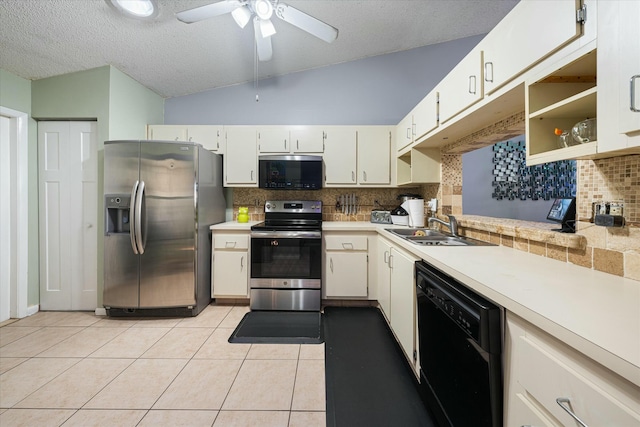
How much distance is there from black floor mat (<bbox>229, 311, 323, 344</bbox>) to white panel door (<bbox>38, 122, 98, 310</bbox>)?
5.74 feet

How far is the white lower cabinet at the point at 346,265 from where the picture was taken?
9.40 ft

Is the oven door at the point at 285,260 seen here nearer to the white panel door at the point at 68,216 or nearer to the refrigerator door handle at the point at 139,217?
the refrigerator door handle at the point at 139,217

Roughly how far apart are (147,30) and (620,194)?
332cm

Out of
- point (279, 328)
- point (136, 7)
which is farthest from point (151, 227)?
point (136, 7)

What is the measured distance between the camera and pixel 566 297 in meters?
0.81

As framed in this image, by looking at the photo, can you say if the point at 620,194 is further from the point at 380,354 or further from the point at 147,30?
the point at 147,30

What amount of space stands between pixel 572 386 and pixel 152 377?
215 centimetres

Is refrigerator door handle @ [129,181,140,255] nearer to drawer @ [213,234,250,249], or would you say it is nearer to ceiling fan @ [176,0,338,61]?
drawer @ [213,234,250,249]

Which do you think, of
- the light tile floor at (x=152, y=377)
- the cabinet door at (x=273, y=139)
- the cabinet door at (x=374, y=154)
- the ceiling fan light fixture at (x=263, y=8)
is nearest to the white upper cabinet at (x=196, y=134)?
the cabinet door at (x=273, y=139)

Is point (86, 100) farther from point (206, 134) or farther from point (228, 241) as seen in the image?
point (228, 241)

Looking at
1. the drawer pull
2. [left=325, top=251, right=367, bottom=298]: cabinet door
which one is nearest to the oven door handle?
[left=325, top=251, right=367, bottom=298]: cabinet door

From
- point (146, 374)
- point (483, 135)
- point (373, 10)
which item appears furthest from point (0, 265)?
point (483, 135)

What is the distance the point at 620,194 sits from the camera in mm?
1067

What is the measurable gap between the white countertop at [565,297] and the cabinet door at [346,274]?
4.68 feet
